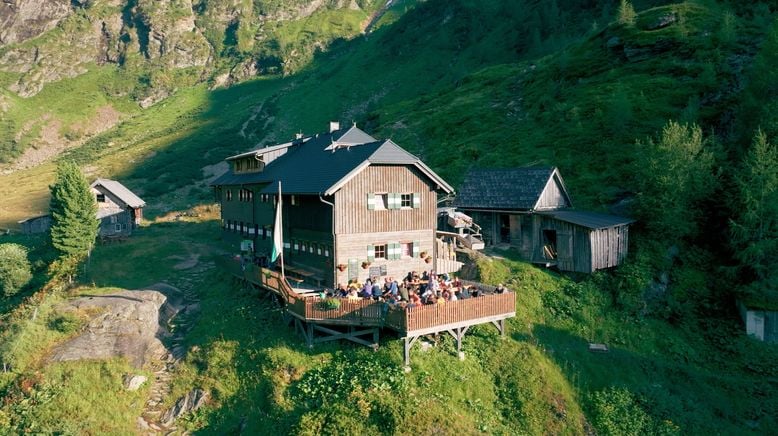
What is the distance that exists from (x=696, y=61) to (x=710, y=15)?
48.6 feet

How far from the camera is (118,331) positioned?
29.2 meters

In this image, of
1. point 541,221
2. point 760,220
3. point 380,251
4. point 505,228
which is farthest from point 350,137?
point 760,220

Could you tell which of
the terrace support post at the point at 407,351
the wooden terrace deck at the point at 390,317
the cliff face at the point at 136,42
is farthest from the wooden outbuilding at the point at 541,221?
the cliff face at the point at 136,42

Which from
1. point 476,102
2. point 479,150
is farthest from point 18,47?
point 479,150

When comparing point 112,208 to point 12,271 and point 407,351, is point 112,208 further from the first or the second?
point 407,351

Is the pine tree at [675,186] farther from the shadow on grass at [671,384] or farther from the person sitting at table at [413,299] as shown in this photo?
the person sitting at table at [413,299]

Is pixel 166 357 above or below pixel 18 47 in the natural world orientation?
below

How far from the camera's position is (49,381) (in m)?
25.9

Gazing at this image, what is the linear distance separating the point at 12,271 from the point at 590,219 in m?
40.4

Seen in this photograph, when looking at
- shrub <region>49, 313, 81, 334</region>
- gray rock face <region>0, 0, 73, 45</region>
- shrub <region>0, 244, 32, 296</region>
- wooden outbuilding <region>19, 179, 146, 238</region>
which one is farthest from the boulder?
gray rock face <region>0, 0, 73, 45</region>

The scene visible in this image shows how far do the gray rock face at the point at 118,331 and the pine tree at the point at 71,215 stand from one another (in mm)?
8366

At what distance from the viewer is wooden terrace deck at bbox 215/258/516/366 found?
2277 centimetres

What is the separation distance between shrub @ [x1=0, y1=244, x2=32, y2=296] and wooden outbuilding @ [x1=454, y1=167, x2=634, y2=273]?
32.5 metres

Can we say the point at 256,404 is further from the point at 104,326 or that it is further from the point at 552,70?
the point at 552,70
